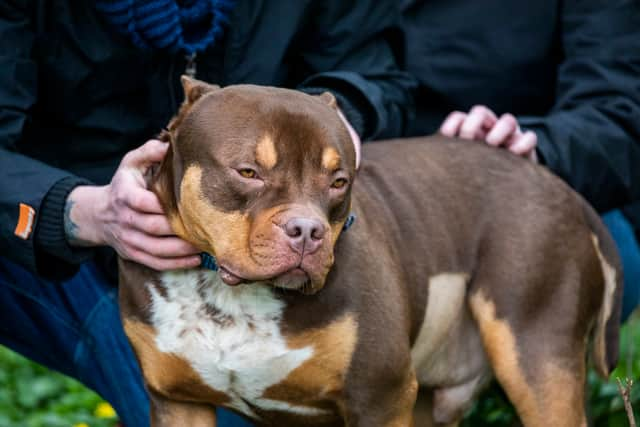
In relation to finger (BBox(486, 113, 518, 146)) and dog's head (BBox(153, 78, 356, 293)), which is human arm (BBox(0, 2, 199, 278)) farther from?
finger (BBox(486, 113, 518, 146))

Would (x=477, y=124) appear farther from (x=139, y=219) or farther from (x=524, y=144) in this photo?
(x=139, y=219)

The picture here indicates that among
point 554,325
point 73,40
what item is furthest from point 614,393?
point 73,40

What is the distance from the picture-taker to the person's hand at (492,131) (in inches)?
154

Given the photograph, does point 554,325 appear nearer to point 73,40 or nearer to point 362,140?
point 362,140

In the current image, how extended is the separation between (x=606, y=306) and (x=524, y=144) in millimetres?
601

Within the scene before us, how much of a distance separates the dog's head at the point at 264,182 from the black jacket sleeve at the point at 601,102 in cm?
160

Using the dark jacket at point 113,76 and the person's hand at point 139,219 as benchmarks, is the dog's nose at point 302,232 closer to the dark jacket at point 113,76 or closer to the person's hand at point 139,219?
the person's hand at point 139,219

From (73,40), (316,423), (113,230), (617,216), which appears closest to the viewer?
(113,230)

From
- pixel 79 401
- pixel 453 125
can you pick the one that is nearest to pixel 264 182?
pixel 453 125

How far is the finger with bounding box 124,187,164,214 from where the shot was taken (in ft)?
9.98

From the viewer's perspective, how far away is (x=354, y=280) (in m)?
3.09

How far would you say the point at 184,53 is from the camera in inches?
147

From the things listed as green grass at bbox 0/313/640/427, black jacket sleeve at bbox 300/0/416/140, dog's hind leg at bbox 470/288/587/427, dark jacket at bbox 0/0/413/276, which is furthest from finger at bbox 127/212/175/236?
green grass at bbox 0/313/640/427

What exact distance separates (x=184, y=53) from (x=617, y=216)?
2099 millimetres
